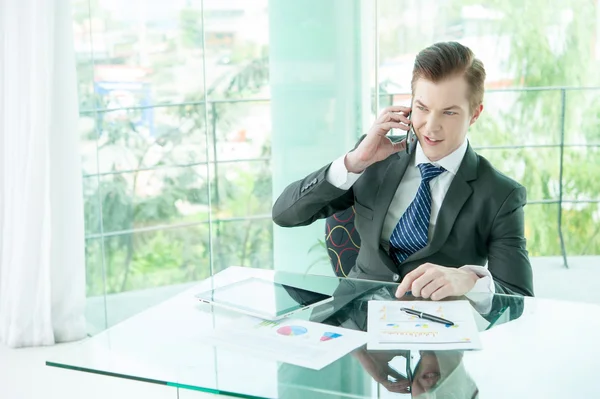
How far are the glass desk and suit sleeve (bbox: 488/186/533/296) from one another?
0.15 m

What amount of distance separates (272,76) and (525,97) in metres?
1.21

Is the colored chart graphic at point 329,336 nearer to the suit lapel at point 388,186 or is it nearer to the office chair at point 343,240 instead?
the suit lapel at point 388,186

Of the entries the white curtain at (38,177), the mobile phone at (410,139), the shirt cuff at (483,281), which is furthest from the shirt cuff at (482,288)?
the white curtain at (38,177)

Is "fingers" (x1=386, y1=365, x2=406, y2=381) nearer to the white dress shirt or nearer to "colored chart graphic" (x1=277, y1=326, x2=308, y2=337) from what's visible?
"colored chart graphic" (x1=277, y1=326, x2=308, y2=337)

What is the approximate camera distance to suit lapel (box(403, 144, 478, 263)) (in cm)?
195

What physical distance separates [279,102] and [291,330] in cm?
210

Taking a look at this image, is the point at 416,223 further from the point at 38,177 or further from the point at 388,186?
the point at 38,177

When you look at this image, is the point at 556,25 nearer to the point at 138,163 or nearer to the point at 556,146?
the point at 556,146

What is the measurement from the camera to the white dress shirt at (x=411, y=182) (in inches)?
79.6

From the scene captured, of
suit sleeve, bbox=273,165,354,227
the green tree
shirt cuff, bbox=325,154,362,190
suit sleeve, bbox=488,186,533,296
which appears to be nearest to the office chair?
suit sleeve, bbox=273,165,354,227

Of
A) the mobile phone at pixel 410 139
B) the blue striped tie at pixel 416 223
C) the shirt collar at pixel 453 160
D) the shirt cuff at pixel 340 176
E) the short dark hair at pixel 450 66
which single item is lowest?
the blue striped tie at pixel 416 223

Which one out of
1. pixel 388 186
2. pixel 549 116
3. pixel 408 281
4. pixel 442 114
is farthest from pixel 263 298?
pixel 549 116

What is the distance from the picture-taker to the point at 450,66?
1.92 meters

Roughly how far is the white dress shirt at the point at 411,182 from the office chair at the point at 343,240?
17cm
